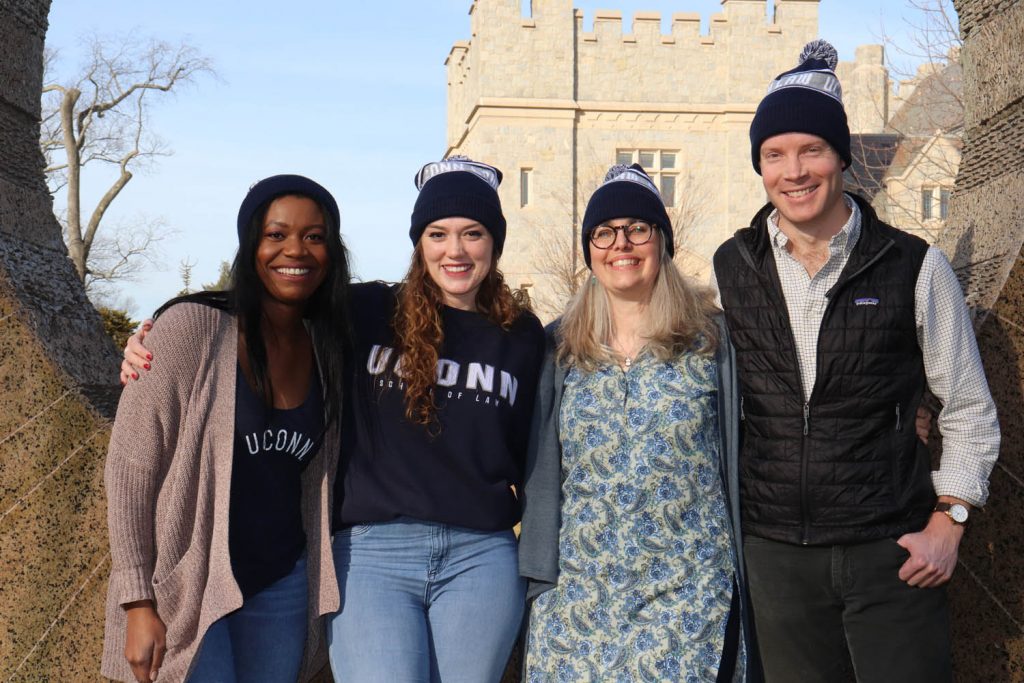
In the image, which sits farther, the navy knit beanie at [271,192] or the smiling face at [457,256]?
the smiling face at [457,256]

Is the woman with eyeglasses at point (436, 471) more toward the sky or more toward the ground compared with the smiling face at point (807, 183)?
more toward the ground

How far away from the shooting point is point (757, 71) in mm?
31250

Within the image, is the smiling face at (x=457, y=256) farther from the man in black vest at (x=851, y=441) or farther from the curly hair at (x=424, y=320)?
the man in black vest at (x=851, y=441)

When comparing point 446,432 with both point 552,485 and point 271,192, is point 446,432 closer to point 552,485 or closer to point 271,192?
point 552,485

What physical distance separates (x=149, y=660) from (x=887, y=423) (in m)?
2.06

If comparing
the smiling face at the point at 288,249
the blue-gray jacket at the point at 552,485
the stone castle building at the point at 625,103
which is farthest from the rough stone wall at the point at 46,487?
the stone castle building at the point at 625,103

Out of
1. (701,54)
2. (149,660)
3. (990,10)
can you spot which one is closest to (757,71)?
(701,54)

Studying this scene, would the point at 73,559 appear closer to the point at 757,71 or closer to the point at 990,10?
Result: the point at 990,10

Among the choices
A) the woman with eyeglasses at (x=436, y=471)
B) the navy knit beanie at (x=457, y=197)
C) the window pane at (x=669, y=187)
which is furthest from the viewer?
the window pane at (x=669, y=187)

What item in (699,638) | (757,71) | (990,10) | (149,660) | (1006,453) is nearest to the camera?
(149,660)

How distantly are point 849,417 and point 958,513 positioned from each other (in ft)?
1.33

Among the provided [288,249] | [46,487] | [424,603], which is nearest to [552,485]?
[424,603]

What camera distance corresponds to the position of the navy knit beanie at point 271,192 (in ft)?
10.3

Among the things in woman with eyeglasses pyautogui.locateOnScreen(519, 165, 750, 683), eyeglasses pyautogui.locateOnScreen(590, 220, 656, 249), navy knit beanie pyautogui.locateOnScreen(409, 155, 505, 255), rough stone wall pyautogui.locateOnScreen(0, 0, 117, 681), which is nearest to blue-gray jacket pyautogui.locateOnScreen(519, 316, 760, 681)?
woman with eyeglasses pyautogui.locateOnScreen(519, 165, 750, 683)
